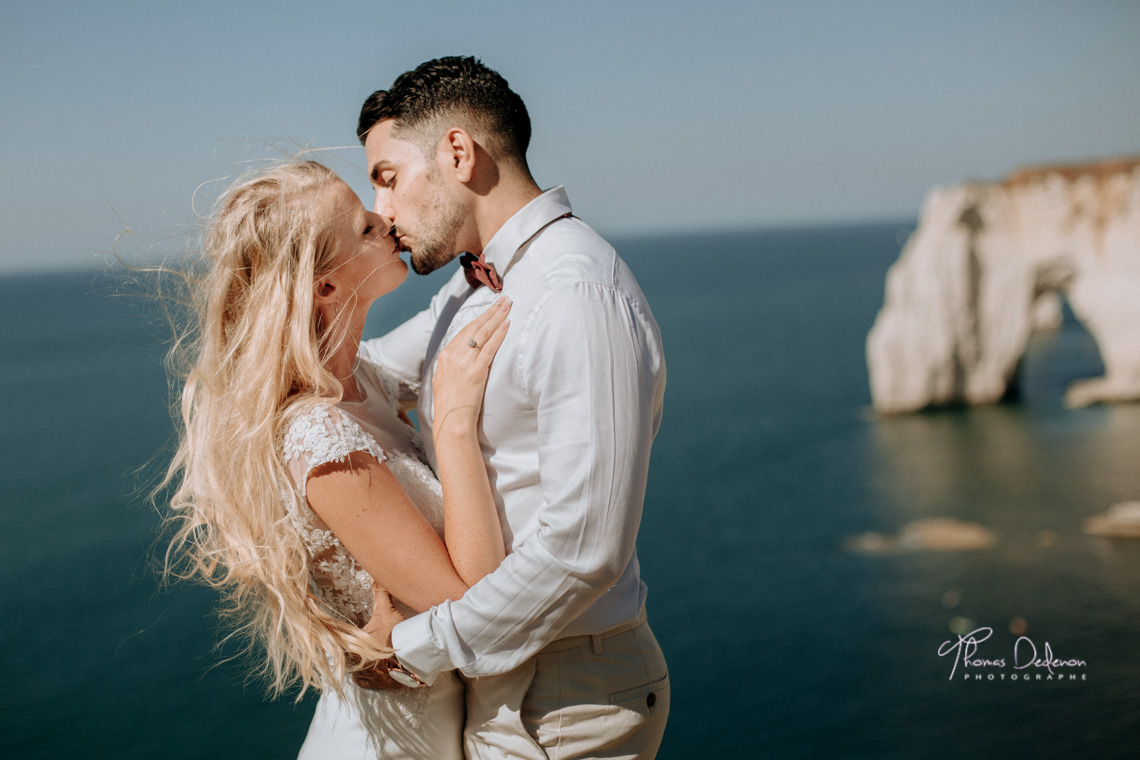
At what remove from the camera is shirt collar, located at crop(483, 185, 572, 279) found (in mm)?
2236

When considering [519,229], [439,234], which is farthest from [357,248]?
[519,229]

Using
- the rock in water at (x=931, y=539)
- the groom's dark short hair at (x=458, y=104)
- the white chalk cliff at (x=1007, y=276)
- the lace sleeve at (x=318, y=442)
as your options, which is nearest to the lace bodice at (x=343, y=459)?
the lace sleeve at (x=318, y=442)

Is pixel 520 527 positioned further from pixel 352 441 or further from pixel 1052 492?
pixel 1052 492

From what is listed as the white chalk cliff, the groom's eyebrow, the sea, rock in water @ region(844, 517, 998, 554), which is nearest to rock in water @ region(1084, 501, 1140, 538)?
the sea

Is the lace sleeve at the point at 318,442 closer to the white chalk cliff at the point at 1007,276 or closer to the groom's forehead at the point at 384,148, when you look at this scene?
the groom's forehead at the point at 384,148

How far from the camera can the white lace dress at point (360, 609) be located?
212cm

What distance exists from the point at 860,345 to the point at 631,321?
156 feet

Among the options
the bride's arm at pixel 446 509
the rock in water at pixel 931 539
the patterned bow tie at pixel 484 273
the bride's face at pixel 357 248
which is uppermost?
the bride's face at pixel 357 248

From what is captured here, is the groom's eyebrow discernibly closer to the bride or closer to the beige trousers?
the bride

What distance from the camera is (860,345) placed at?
46.8 metres

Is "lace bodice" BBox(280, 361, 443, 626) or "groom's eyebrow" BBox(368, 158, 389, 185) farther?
"groom's eyebrow" BBox(368, 158, 389, 185)

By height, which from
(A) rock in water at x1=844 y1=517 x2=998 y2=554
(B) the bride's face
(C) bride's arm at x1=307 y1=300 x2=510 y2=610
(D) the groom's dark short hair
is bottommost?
(A) rock in water at x1=844 y1=517 x2=998 y2=554

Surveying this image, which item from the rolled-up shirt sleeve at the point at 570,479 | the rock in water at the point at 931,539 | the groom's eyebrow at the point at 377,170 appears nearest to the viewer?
the rolled-up shirt sleeve at the point at 570,479

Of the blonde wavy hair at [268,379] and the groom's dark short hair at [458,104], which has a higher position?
the groom's dark short hair at [458,104]
